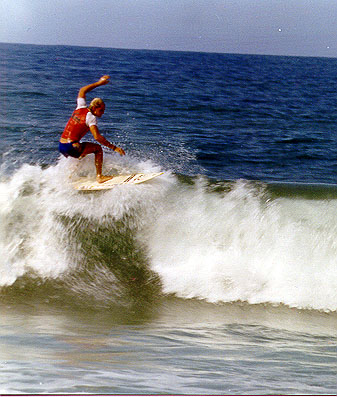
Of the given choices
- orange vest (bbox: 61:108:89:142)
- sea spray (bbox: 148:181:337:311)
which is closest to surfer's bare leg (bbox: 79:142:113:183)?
orange vest (bbox: 61:108:89:142)

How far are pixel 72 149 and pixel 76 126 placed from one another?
0.26 metres

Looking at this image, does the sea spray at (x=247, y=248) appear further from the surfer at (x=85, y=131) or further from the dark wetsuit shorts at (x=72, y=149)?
the dark wetsuit shorts at (x=72, y=149)

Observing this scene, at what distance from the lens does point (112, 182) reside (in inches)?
214

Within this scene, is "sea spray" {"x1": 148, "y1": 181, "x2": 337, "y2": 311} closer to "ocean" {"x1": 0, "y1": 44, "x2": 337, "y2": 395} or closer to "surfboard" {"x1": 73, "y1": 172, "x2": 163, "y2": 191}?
"ocean" {"x1": 0, "y1": 44, "x2": 337, "y2": 395}

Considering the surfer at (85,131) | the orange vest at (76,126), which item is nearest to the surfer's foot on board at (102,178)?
the surfer at (85,131)

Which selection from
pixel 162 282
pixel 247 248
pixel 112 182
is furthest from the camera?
pixel 112 182

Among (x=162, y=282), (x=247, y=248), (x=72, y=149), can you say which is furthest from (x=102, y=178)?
(x=247, y=248)

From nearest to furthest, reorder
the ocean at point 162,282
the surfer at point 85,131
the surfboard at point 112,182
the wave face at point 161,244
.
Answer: the ocean at point 162,282, the wave face at point 161,244, the surfer at point 85,131, the surfboard at point 112,182

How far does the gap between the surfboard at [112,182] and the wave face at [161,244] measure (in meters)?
0.08

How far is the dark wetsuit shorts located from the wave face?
279mm

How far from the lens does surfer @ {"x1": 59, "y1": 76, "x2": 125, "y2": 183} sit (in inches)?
203

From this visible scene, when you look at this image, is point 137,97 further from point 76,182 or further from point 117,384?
point 117,384

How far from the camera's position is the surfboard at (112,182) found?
5.36m

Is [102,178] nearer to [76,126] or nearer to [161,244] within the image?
[76,126]
